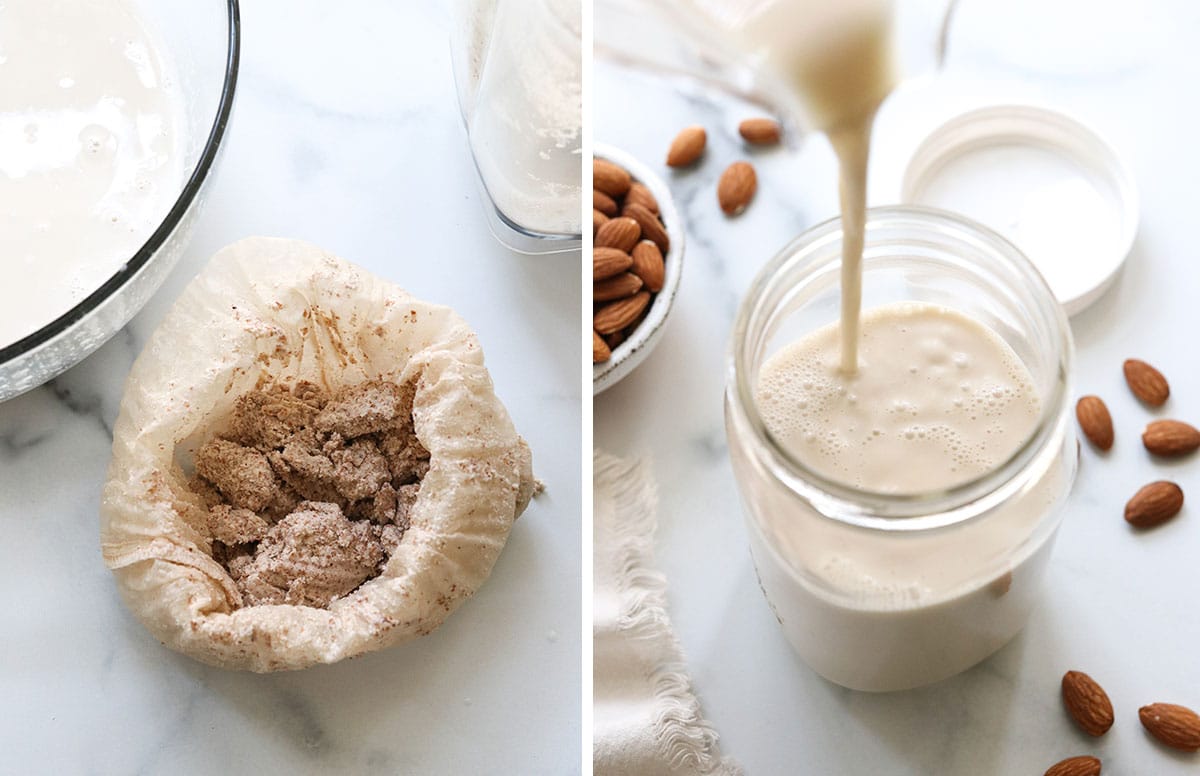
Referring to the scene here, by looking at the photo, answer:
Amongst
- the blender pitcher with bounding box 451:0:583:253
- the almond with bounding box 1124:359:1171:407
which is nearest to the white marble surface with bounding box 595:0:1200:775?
the almond with bounding box 1124:359:1171:407

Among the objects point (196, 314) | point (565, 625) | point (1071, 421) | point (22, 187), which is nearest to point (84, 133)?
point (22, 187)

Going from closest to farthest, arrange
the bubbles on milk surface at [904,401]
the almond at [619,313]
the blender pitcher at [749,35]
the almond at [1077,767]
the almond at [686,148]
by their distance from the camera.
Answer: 1. the blender pitcher at [749,35]
2. the bubbles on milk surface at [904,401]
3. the almond at [1077,767]
4. the almond at [619,313]
5. the almond at [686,148]

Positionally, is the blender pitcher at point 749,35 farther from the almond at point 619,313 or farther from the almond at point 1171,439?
the almond at point 1171,439

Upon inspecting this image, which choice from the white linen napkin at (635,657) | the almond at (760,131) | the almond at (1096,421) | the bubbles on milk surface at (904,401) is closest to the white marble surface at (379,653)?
the white linen napkin at (635,657)

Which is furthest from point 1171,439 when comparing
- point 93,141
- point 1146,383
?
point 93,141

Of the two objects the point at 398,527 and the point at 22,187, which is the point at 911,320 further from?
the point at 22,187

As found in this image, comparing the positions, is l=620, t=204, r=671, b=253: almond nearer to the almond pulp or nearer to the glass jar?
the almond pulp

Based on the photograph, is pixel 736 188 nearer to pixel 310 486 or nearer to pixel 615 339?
pixel 615 339
